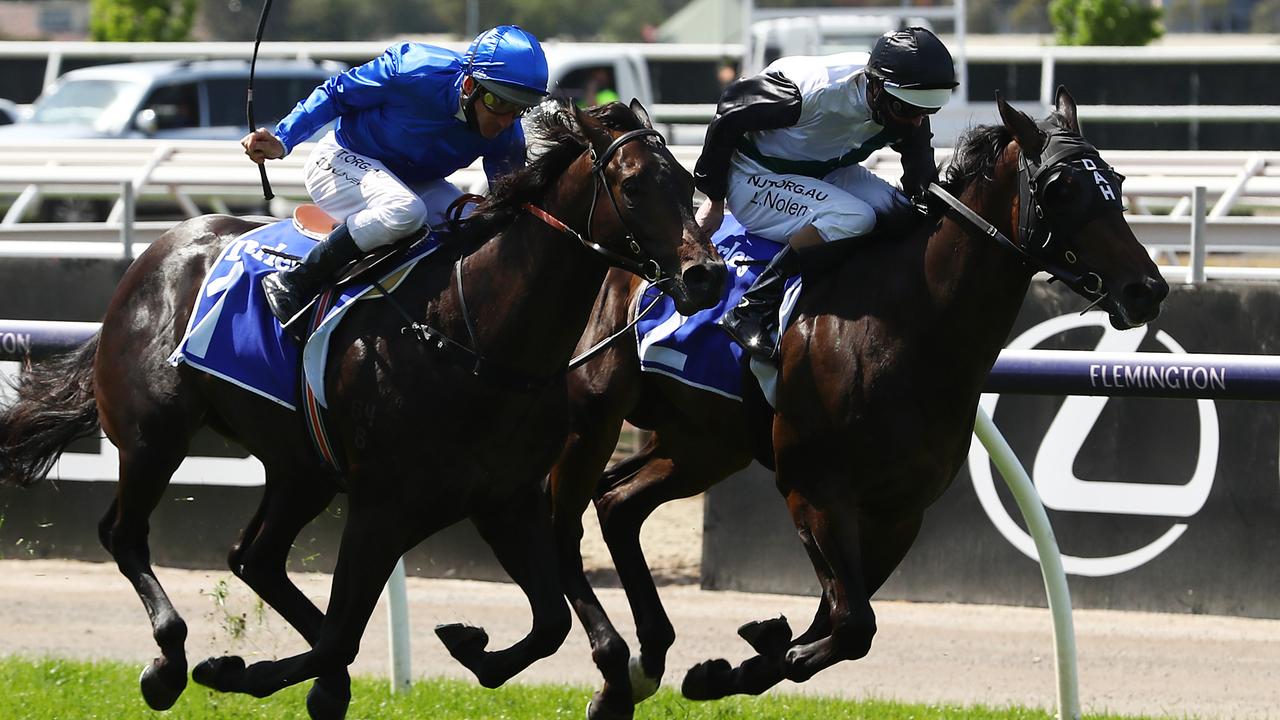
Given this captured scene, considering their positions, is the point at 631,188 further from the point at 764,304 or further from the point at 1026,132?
the point at 1026,132

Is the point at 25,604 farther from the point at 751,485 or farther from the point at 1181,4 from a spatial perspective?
the point at 1181,4

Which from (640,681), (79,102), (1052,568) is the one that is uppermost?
(1052,568)

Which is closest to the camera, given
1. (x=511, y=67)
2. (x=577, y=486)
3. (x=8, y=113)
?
(x=511, y=67)

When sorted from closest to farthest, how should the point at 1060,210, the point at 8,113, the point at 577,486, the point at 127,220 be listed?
the point at 1060,210 → the point at 577,486 → the point at 127,220 → the point at 8,113

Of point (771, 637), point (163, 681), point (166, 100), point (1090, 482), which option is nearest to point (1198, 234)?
point (1090, 482)

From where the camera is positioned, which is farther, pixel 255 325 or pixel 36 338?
pixel 36 338

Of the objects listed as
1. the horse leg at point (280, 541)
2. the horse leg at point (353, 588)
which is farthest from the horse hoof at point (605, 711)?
the horse leg at point (280, 541)

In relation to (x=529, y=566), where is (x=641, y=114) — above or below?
above

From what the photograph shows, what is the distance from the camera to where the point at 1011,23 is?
213 feet

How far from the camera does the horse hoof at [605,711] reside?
5.21 m

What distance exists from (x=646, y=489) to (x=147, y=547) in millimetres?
1659

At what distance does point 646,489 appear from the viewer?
5.97 meters

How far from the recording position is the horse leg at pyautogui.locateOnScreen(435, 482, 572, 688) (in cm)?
484

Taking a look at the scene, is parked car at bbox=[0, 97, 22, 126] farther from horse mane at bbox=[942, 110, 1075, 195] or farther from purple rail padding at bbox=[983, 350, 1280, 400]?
horse mane at bbox=[942, 110, 1075, 195]
